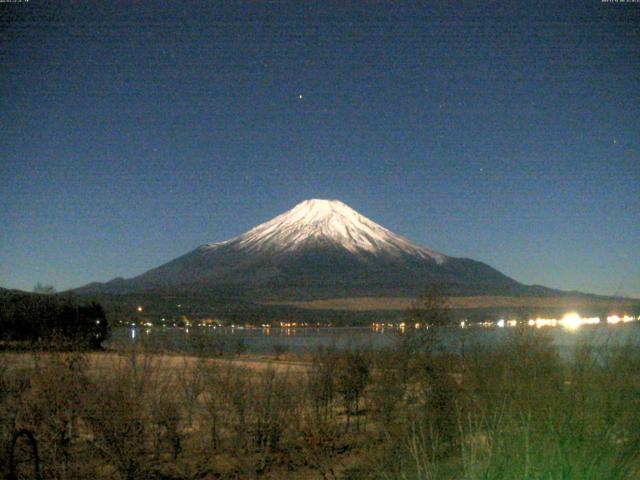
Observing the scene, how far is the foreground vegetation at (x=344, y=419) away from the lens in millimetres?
4238

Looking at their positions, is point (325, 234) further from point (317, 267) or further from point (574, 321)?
point (574, 321)

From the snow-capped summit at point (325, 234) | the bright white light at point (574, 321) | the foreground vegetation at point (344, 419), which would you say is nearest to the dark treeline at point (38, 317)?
the foreground vegetation at point (344, 419)

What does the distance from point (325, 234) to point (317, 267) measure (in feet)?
57.0

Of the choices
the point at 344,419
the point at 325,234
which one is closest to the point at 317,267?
the point at 325,234

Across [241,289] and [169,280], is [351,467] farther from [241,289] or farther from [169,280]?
[169,280]

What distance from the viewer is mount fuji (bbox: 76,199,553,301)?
115750mm

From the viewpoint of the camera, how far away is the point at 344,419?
58.1ft

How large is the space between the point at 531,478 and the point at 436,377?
880cm

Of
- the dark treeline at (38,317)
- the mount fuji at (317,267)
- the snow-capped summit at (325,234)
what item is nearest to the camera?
the dark treeline at (38,317)

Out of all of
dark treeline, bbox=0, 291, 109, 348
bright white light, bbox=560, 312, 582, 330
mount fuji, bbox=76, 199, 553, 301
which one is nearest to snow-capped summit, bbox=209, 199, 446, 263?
mount fuji, bbox=76, 199, 553, 301

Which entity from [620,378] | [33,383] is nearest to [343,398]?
[33,383]

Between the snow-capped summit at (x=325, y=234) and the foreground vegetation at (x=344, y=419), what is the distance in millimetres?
120361

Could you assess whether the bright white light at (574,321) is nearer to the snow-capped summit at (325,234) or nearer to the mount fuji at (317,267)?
the mount fuji at (317,267)

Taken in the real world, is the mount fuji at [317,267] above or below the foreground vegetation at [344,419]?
above
